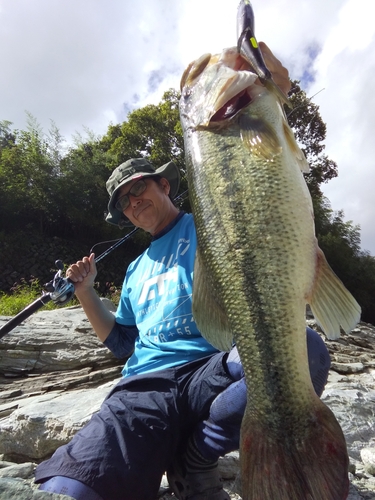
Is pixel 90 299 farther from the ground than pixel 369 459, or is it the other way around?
pixel 90 299

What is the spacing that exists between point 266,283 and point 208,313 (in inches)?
13.4

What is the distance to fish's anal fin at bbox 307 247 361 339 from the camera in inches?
64.8

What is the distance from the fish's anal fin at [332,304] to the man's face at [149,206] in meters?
1.53

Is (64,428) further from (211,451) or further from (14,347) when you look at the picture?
(14,347)

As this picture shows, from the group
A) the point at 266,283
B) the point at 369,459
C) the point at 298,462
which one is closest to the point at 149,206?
the point at 266,283

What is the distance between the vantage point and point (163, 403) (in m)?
2.14

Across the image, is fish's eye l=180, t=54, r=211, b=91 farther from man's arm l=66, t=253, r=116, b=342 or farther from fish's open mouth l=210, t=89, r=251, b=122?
man's arm l=66, t=253, r=116, b=342

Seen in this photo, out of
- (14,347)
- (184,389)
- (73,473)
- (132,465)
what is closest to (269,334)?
(184,389)

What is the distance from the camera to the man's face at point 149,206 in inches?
115

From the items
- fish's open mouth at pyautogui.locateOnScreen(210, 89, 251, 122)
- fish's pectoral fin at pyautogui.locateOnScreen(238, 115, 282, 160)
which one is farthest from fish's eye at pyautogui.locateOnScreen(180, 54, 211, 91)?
fish's pectoral fin at pyautogui.locateOnScreen(238, 115, 282, 160)

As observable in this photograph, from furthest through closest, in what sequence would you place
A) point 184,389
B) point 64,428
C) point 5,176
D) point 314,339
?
point 5,176 → point 64,428 → point 184,389 → point 314,339

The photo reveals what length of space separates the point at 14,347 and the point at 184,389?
4.49 m

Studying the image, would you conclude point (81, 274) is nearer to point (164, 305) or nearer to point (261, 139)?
point (164, 305)

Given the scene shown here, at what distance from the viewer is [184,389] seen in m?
2.21
